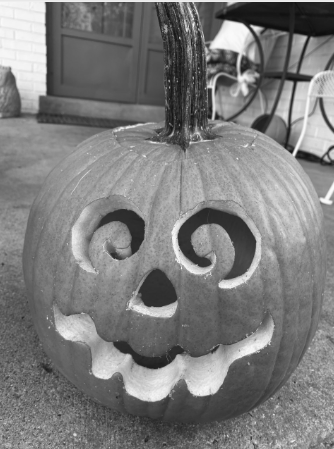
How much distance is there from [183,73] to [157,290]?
486 mm

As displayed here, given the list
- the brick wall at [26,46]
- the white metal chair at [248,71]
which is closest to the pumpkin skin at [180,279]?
the white metal chair at [248,71]

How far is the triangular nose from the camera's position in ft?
2.87

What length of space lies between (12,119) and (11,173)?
1.91 meters

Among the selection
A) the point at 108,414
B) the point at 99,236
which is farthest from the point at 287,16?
the point at 108,414

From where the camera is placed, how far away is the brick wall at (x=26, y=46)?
402 centimetres

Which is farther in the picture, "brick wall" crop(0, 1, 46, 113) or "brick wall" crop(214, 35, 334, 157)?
"brick wall" crop(0, 1, 46, 113)

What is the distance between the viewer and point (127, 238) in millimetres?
703

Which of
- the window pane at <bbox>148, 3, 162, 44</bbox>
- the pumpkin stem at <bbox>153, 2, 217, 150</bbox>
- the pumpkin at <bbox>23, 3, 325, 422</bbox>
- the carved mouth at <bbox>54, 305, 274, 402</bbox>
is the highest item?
the window pane at <bbox>148, 3, 162, 44</bbox>

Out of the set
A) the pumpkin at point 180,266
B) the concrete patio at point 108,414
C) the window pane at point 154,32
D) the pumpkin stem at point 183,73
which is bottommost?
the concrete patio at point 108,414

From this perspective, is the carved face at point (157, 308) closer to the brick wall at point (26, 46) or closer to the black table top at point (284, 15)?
the black table top at point (284, 15)

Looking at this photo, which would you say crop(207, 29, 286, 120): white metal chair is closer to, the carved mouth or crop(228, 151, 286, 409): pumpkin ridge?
crop(228, 151, 286, 409): pumpkin ridge

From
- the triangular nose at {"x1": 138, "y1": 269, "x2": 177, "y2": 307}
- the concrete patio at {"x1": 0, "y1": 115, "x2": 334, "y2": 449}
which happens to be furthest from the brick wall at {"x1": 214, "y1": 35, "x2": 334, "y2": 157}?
the triangular nose at {"x1": 138, "y1": 269, "x2": 177, "y2": 307}

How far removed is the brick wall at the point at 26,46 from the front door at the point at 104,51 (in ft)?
0.62

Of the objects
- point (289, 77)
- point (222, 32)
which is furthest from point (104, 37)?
point (289, 77)
